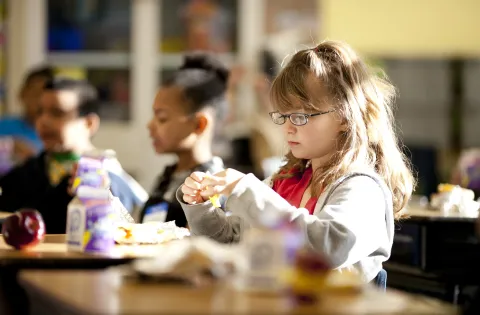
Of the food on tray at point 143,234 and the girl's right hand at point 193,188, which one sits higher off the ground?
the girl's right hand at point 193,188

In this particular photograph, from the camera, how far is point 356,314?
137 cm

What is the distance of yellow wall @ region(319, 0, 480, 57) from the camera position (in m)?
7.94

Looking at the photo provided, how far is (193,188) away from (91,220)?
33 centimetres

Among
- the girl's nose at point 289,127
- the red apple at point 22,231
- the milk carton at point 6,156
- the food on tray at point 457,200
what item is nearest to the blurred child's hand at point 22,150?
the milk carton at point 6,156

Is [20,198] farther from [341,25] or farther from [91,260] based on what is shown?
[341,25]

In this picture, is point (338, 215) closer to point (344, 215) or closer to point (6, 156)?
point (344, 215)

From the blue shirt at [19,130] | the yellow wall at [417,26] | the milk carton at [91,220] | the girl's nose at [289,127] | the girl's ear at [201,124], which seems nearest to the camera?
the milk carton at [91,220]

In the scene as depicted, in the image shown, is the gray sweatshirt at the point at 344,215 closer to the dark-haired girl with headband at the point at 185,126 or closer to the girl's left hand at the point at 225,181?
the girl's left hand at the point at 225,181

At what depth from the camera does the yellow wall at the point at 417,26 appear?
26.1 ft

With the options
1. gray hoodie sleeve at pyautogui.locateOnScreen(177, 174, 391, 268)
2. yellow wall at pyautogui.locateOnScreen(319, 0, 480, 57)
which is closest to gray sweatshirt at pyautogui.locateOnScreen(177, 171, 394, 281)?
gray hoodie sleeve at pyautogui.locateOnScreen(177, 174, 391, 268)

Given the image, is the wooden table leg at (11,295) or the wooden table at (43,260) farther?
the wooden table leg at (11,295)

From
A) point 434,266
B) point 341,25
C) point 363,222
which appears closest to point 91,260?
point 363,222

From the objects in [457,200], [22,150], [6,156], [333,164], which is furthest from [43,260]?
[22,150]

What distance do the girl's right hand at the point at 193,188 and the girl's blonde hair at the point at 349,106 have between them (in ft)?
0.88
